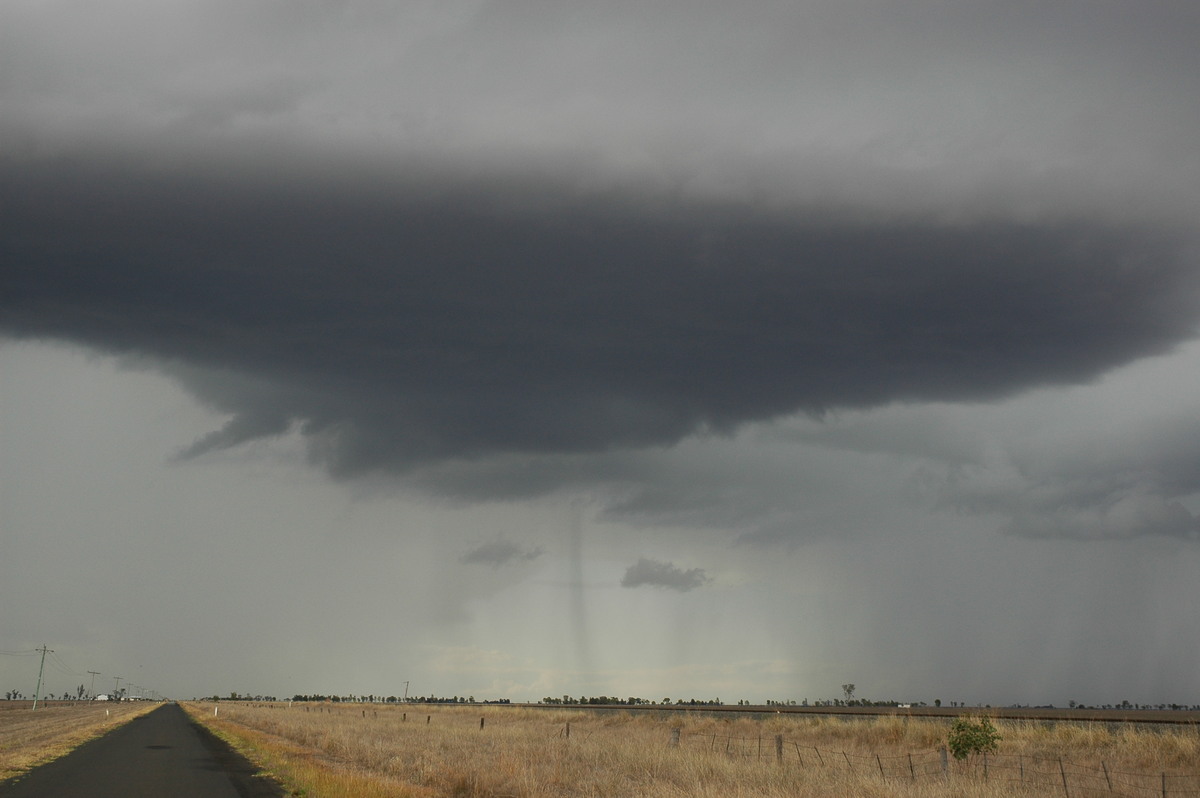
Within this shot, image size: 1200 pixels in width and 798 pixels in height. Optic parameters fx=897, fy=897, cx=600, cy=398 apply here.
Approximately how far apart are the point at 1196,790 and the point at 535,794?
22537mm

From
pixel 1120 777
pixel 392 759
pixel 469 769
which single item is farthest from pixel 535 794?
pixel 1120 777

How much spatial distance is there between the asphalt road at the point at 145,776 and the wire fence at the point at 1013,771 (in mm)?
19419

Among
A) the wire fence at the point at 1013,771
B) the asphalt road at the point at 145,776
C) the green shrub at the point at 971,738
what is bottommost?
the wire fence at the point at 1013,771

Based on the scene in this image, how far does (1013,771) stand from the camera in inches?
1478

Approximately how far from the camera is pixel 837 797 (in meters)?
22.5

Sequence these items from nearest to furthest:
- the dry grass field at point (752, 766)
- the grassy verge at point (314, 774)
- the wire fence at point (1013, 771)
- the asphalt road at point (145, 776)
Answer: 1. the grassy verge at point (314, 774)
2. the asphalt road at point (145, 776)
3. the dry grass field at point (752, 766)
4. the wire fence at point (1013, 771)

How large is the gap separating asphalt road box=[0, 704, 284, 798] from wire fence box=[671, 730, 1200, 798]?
19.4m

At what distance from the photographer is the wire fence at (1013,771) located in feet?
96.8

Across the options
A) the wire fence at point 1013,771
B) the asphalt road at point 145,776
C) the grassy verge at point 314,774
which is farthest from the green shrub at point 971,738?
the asphalt road at point 145,776

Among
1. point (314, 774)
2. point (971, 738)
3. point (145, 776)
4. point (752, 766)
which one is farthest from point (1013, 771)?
point (145, 776)

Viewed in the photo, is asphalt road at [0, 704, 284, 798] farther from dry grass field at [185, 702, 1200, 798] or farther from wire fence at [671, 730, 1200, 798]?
wire fence at [671, 730, 1200, 798]

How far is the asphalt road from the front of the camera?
25422 mm

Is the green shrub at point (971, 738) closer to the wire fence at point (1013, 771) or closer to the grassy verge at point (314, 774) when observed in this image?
the wire fence at point (1013, 771)

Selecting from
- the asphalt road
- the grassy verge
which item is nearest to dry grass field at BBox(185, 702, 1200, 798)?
the grassy verge
